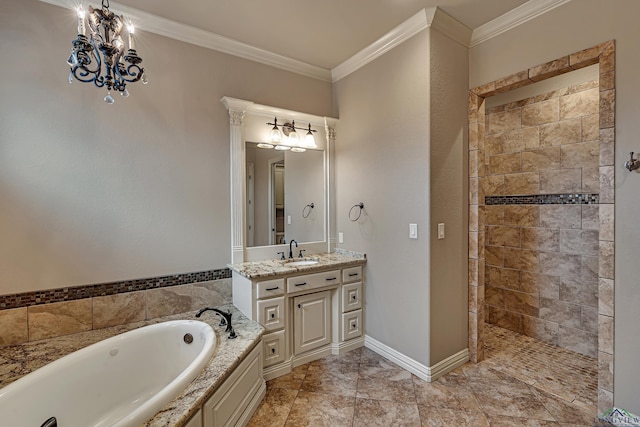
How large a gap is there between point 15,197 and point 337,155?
2674 millimetres

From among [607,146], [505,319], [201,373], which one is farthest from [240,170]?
[505,319]

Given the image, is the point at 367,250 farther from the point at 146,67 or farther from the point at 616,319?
the point at 146,67

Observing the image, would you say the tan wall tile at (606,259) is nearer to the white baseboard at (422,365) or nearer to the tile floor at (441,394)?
the tile floor at (441,394)

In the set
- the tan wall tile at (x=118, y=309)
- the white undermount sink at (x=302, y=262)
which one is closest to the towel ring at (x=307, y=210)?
the white undermount sink at (x=302, y=262)

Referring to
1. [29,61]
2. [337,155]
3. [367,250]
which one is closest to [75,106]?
[29,61]

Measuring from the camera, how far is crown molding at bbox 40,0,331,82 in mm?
2355

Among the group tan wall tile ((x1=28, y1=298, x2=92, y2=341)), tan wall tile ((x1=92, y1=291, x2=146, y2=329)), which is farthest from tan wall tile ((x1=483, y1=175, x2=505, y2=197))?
tan wall tile ((x1=28, y1=298, x2=92, y2=341))

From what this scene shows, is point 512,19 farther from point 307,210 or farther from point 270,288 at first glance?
point 270,288

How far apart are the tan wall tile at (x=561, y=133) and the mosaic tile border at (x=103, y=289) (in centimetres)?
340

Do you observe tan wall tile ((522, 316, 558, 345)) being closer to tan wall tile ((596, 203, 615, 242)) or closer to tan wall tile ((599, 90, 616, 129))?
tan wall tile ((596, 203, 615, 242))

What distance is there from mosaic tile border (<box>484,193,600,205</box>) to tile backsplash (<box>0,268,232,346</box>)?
308cm

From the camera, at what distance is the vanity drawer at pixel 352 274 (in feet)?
9.70

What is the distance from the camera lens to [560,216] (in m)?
3.02

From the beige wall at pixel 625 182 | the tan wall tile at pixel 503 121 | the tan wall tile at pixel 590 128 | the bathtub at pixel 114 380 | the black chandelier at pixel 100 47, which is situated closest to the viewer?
the black chandelier at pixel 100 47
